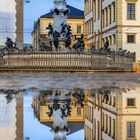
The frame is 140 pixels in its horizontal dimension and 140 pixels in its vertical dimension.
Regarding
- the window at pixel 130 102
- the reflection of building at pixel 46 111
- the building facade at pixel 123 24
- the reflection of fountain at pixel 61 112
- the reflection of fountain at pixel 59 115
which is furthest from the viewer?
the building facade at pixel 123 24

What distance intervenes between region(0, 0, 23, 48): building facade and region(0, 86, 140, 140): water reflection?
2299 inches

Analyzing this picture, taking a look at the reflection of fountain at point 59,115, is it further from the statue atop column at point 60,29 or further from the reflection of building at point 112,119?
the statue atop column at point 60,29

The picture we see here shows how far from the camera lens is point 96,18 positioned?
231 ft

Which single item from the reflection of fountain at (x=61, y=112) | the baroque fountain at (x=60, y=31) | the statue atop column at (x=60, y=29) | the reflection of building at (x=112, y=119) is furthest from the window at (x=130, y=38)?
the reflection of building at (x=112, y=119)

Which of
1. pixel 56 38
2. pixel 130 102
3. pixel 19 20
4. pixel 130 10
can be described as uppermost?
pixel 130 10

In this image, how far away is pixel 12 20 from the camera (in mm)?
69500

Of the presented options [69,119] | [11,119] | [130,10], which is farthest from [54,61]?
[69,119]

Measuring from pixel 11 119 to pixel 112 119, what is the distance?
1.41 metres

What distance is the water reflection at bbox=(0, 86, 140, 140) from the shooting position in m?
5.72

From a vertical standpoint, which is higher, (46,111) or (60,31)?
(60,31)

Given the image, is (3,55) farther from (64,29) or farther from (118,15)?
(118,15)

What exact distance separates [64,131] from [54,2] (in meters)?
33.5

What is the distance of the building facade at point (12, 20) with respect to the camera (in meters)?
68.3

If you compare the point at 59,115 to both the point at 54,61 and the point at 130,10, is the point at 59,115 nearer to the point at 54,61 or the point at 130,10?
the point at 54,61
